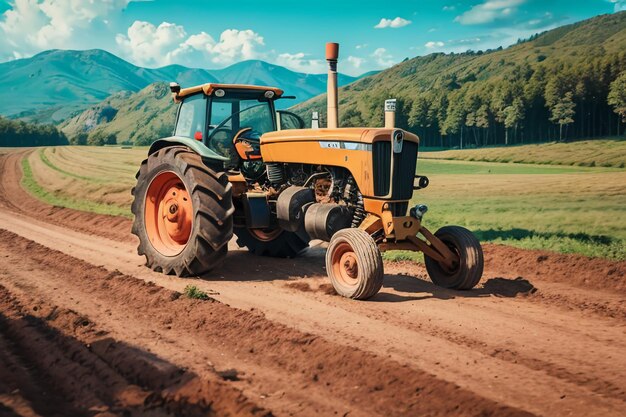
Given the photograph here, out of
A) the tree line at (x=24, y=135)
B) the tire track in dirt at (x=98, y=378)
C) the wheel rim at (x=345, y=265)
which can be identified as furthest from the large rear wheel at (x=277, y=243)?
the tree line at (x=24, y=135)

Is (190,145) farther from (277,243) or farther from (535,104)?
(535,104)

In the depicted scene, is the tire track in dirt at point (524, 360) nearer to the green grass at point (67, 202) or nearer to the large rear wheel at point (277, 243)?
the large rear wheel at point (277, 243)

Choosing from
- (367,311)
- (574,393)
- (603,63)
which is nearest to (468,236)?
(367,311)

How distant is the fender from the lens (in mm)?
7598

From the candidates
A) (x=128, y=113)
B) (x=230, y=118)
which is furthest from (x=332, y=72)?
(x=128, y=113)

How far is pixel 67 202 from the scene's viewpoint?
57.0 ft

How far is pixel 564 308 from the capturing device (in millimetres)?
5980

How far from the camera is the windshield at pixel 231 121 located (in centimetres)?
805

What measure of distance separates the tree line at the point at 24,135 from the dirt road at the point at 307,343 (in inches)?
2921

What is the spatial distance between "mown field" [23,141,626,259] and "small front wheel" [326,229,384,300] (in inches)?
105

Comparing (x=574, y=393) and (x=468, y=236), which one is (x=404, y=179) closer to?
(x=468, y=236)

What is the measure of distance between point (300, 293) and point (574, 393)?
11.3 feet

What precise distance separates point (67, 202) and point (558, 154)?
1815 cm

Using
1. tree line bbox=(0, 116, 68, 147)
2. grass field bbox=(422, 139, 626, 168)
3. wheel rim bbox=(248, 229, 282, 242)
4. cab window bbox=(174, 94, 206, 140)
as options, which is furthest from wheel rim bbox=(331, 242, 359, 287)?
tree line bbox=(0, 116, 68, 147)
